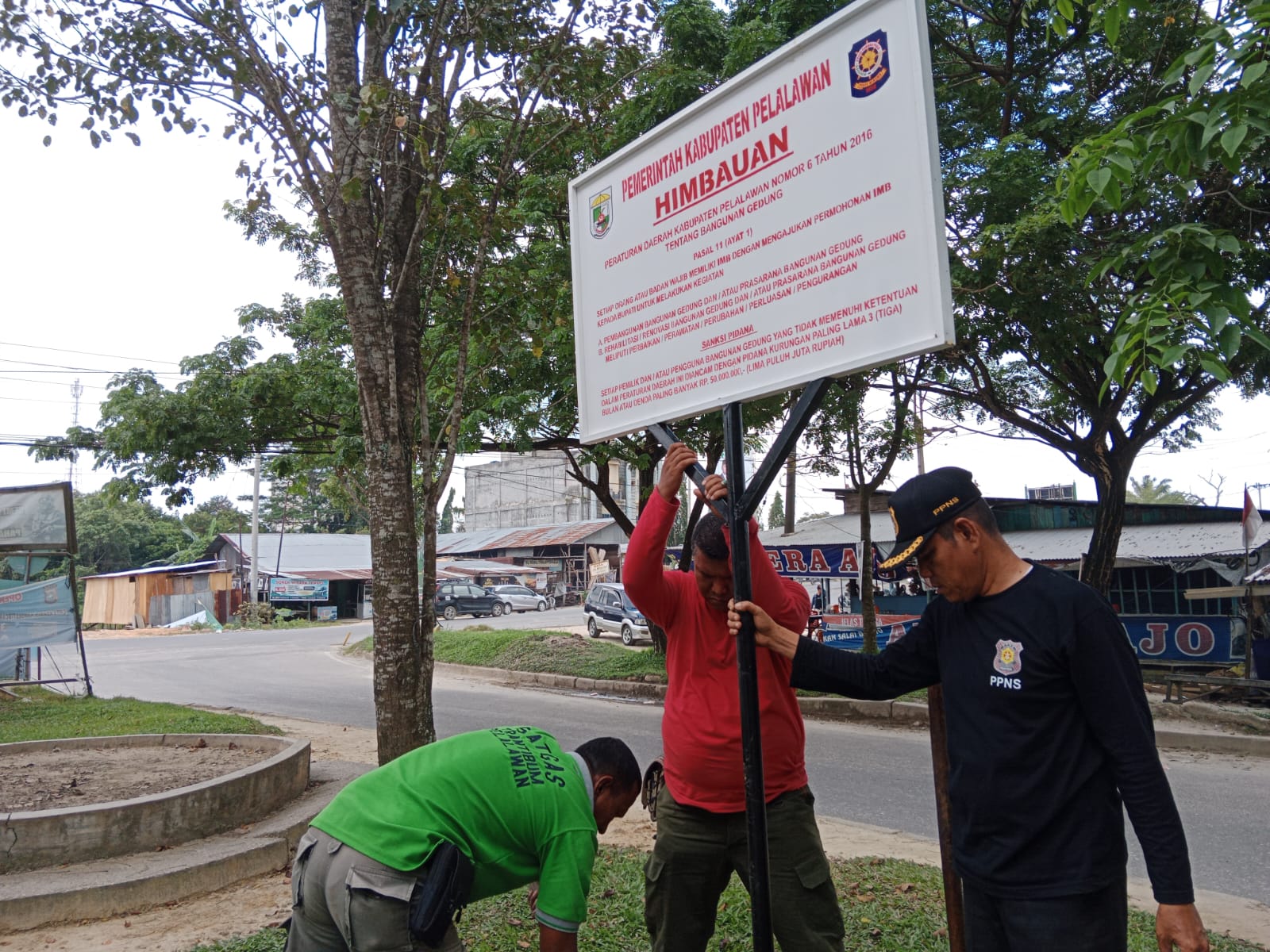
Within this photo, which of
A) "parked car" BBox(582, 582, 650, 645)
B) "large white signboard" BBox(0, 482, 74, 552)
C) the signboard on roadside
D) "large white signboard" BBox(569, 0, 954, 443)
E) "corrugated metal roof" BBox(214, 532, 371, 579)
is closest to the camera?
"large white signboard" BBox(569, 0, 954, 443)

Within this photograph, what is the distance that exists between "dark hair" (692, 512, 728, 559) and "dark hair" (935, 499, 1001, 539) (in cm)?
77

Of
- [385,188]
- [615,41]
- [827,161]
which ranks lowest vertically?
[827,161]

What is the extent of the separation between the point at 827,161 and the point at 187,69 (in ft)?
15.6

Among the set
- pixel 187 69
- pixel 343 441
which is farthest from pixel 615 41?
pixel 343 441

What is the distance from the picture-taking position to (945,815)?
2.61 metres

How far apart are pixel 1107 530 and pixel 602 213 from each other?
1087cm

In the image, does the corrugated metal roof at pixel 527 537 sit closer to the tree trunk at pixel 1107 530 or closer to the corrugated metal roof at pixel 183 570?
the corrugated metal roof at pixel 183 570

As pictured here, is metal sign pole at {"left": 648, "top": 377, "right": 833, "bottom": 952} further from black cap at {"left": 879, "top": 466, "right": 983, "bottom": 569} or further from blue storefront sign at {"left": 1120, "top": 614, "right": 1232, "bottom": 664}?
blue storefront sign at {"left": 1120, "top": 614, "right": 1232, "bottom": 664}

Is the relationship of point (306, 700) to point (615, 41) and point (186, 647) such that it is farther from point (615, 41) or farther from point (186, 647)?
point (186, 647)

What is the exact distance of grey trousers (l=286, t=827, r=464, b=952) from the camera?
227 cm

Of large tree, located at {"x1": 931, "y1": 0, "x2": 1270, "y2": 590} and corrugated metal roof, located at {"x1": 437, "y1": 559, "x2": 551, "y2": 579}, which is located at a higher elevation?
large tree, located at {"x1": 931, "y1": 0, "x2": 1270, "y2": 590}

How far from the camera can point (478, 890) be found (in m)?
2.43

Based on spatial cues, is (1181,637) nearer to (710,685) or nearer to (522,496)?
(710,685)

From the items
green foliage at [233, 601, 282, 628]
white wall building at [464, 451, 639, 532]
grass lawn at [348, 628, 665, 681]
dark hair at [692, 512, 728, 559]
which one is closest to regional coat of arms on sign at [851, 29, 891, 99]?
dark hair at [692, 512, 728, 559]
